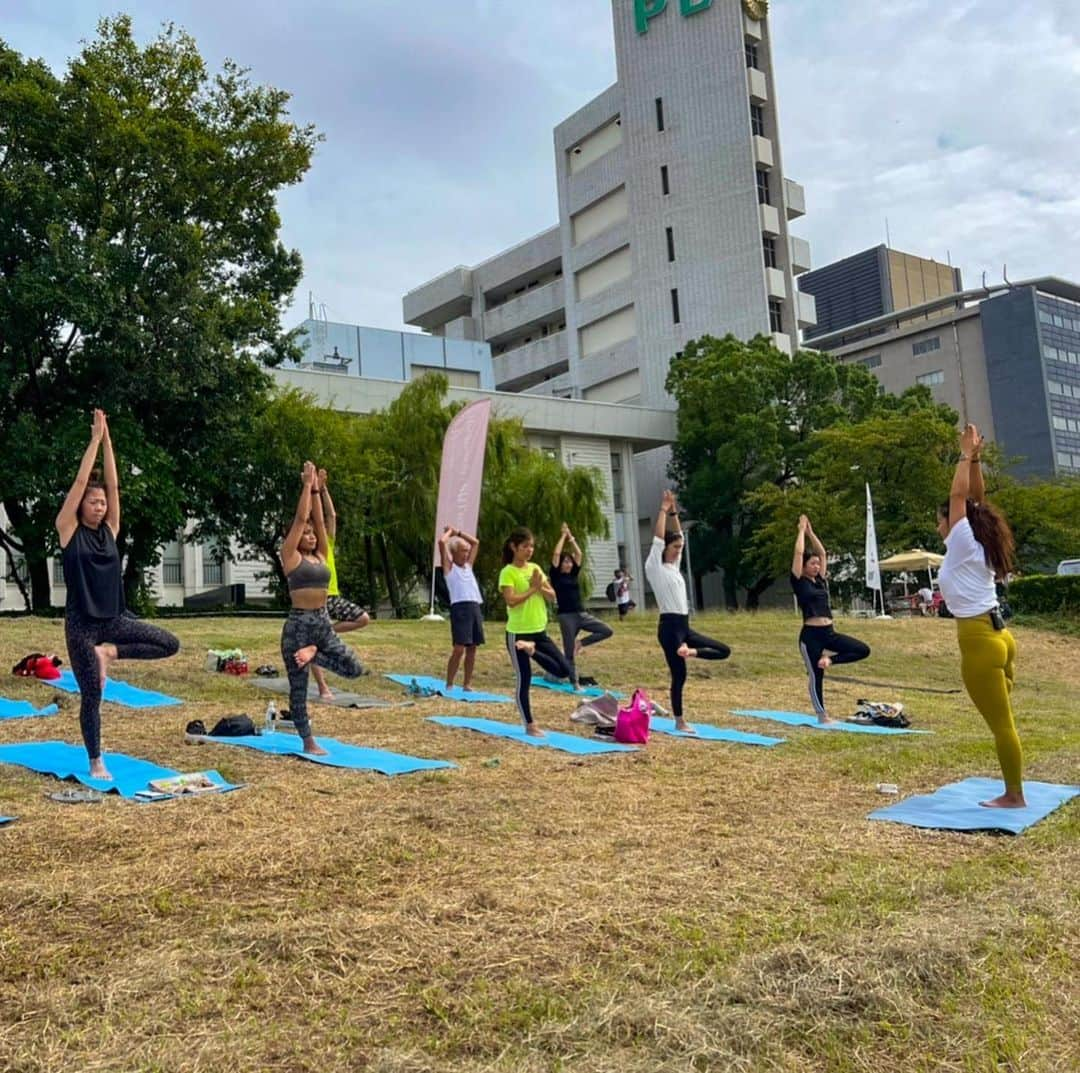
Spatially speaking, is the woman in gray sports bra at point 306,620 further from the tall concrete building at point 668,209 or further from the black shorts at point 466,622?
the tall concrete building at point 668,209

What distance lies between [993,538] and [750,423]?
121ft

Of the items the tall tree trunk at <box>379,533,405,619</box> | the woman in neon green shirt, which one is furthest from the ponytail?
the tall tree trunk at <box>379,533,405,619</box>

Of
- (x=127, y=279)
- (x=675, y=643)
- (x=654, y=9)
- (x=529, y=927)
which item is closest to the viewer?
(x=529, y=927)

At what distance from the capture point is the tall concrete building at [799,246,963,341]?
366ft

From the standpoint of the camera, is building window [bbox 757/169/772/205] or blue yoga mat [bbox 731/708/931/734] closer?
blue yoga mat [bbox 731/708/931/734]

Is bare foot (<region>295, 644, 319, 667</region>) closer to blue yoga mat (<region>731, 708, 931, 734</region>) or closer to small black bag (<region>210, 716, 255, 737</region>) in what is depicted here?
small black bag (<region>210, 716, 255, 737</region>)

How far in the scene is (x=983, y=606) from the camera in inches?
236

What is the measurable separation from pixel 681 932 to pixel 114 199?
77.0 feet

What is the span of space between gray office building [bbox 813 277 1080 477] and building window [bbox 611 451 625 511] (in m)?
38.6

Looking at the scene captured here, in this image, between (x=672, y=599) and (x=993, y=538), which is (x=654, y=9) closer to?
(x=672, y=599)

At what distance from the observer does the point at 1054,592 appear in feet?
88.2

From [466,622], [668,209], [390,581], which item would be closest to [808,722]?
[466,622]

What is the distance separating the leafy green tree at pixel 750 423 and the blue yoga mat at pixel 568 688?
28.5m

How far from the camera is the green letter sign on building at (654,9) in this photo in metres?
52.6
